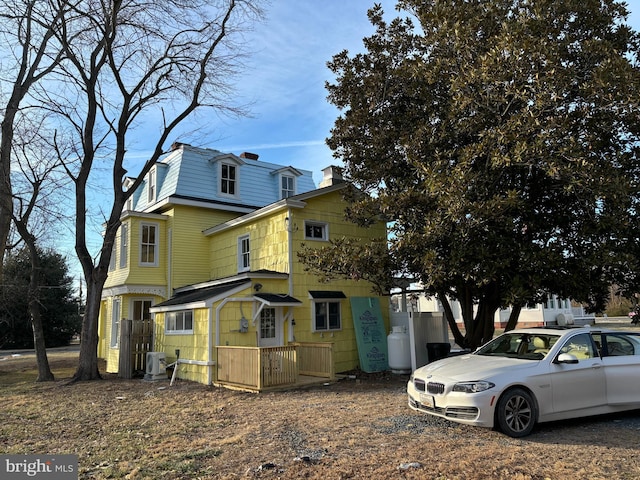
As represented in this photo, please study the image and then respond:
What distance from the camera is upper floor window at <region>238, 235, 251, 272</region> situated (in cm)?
1678

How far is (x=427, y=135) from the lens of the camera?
10.9m

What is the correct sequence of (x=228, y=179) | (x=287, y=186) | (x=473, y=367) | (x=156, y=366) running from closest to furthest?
(x=473, y=367)
(x=156, y=366)
(x=228, y=179)
(x=287, y=186)

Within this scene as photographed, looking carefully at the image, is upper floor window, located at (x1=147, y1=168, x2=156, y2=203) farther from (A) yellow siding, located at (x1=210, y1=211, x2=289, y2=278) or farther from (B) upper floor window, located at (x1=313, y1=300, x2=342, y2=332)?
(B) upper floor window, located at (x1=313, y1=300, x2=342, y2=332)

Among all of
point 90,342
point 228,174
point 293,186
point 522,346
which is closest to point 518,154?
point 522,346

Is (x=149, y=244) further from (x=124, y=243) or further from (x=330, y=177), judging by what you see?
(x=330, y=177)

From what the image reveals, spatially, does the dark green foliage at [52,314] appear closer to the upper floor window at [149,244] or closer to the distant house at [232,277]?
the distant house at [232,277]

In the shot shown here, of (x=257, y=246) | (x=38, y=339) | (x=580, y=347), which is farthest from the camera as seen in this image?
(x=257, y=246)

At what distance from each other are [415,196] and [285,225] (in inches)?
219

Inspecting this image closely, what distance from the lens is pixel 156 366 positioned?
14.1m

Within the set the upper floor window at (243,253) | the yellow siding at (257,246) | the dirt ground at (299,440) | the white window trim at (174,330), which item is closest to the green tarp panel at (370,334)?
the yellow siding at (257,246)

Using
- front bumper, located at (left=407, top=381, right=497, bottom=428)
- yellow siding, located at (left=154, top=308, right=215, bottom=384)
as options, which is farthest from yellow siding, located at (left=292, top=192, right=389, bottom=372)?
front bumper, located at (left=407, top=381, right=497, bottom=428)

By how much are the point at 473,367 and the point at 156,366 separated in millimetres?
10286

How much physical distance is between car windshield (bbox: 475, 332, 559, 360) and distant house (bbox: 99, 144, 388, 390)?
5354 mm

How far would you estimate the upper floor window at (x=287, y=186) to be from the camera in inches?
865
